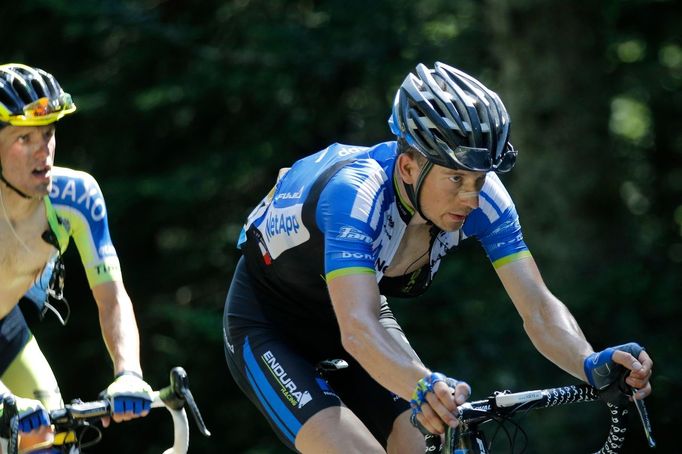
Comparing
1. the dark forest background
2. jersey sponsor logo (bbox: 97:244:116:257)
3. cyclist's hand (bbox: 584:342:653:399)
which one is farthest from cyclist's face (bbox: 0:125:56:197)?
the dark forest background

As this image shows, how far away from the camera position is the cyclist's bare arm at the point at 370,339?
385 centimetres

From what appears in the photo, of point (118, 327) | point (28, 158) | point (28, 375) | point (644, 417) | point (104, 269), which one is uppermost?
point (28, 158)

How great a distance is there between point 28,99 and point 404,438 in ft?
6.01

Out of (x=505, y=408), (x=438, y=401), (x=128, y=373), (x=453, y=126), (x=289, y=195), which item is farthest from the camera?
(x=289, y=195)

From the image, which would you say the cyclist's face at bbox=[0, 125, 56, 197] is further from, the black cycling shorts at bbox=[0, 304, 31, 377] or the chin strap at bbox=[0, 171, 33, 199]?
the black cycling shorts at bbox=[0, 304, 31, 377]

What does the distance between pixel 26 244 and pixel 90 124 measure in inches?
261

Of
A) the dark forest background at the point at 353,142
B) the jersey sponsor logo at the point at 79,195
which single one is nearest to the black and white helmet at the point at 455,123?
the jersey sponsor logo at the point at 79,195

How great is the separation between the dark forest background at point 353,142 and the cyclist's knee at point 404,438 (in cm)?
466

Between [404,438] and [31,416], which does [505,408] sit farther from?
[31,416]

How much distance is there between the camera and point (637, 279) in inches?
362

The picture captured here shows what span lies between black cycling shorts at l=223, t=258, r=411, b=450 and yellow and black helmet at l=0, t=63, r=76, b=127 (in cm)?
93

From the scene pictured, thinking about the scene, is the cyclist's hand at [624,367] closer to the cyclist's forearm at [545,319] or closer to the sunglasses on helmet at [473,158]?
the cyclist's forearm at [545,319]

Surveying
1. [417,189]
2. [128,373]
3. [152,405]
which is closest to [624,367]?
[417,189]

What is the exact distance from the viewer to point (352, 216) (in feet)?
13.6
